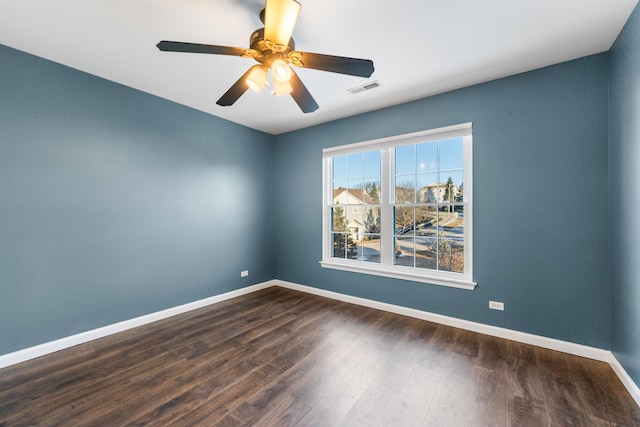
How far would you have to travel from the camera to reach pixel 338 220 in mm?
4246

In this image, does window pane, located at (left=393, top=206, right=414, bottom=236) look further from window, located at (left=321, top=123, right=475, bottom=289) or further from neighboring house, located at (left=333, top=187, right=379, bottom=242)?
neighboring house, located at (left=333, top=187, right=379, bottom=242)

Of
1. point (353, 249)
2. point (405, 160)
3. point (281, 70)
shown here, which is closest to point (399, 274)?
point (353, 249)

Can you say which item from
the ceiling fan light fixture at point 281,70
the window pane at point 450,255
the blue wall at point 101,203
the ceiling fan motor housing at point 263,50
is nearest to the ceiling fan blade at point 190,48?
the ceiling fan motor housing at point 263,50

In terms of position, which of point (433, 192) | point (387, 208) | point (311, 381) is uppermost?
point (433, 192)

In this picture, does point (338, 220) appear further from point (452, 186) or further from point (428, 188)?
point (452, 186)

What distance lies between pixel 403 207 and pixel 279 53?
2.47 m

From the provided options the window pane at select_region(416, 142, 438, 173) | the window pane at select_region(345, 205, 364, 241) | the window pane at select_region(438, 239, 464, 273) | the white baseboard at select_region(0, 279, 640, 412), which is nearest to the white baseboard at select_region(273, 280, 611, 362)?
the white baseboard at select_region(0, 279, 640, 412)

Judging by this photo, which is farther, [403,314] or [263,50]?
[403,314]

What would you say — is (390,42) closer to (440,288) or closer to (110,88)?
(440,288)

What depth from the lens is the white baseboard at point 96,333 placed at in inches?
91.3

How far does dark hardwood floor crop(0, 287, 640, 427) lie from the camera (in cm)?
172

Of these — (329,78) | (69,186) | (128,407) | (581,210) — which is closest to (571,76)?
(581,210)

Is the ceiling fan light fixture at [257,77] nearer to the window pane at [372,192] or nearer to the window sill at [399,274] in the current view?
the window pane at [372,192]

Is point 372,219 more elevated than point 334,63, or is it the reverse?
point 334,63
